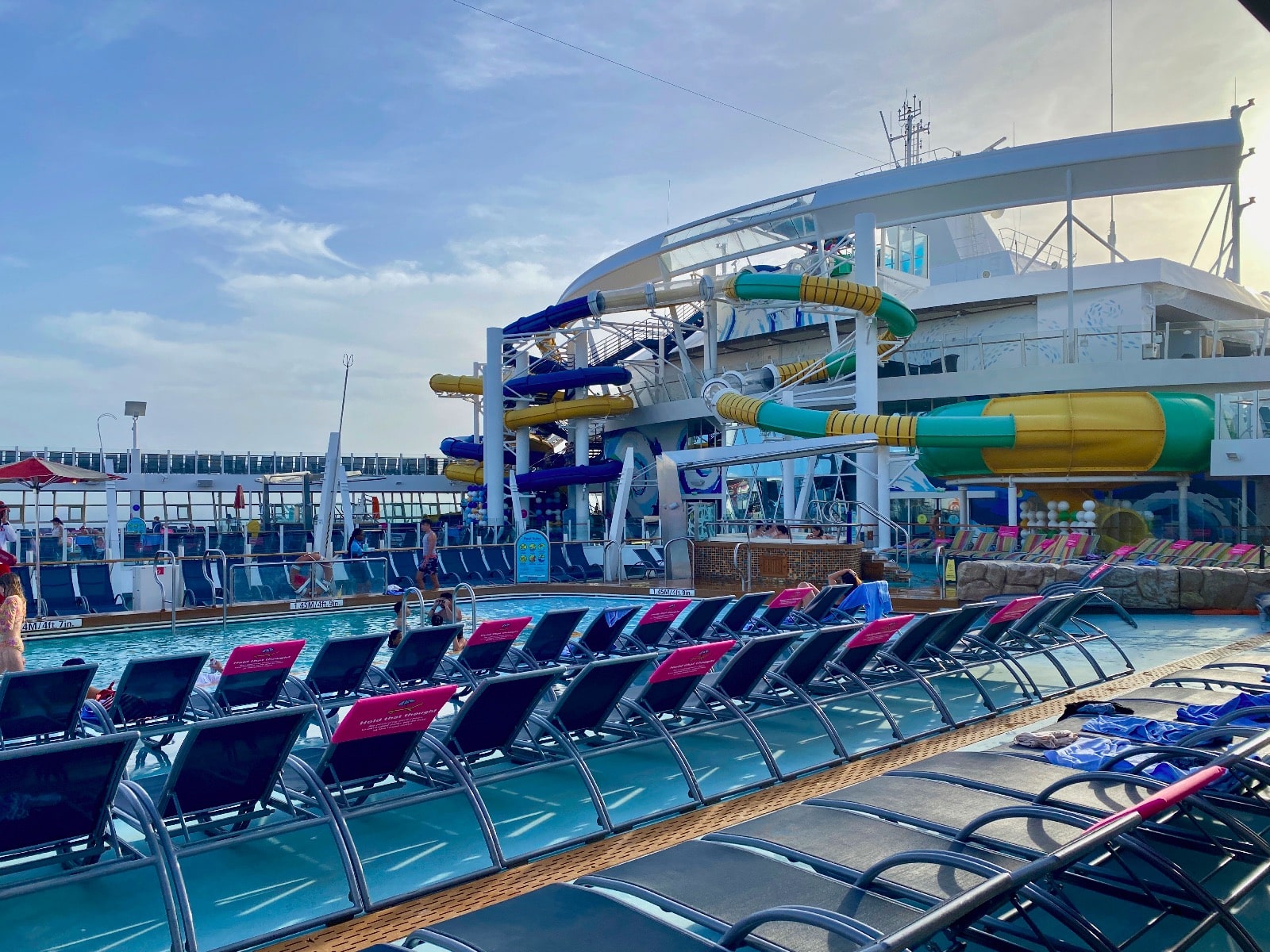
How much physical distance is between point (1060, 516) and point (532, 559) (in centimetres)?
1182

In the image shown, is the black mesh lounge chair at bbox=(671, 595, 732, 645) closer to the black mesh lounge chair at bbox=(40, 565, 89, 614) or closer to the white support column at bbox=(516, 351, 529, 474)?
the black mesh lounge chair at bbox=(40, 565, 89, 614)

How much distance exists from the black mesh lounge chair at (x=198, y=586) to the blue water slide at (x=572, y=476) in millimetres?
18943

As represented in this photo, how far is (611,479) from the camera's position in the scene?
3244cm

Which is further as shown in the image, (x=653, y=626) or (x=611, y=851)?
(x=653, y=626)

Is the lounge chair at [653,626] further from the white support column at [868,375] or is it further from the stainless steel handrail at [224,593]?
the white support column at [868,375]

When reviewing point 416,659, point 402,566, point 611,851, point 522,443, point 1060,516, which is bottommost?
point 611,851

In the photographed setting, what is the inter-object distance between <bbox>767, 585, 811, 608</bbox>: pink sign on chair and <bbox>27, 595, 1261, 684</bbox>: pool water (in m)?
1.79

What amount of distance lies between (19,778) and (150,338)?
976 inches

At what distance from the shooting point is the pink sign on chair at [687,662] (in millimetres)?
5137

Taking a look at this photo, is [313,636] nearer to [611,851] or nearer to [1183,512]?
[611,851]

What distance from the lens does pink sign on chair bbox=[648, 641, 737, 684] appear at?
16.9 feet

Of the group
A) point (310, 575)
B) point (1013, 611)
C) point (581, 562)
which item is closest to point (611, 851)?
point (1013, 611)

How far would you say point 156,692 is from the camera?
5516 mm

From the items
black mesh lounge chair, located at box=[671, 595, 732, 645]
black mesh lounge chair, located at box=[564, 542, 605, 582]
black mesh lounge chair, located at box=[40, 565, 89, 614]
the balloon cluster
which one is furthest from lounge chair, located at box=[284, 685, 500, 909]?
the balloon cluster
